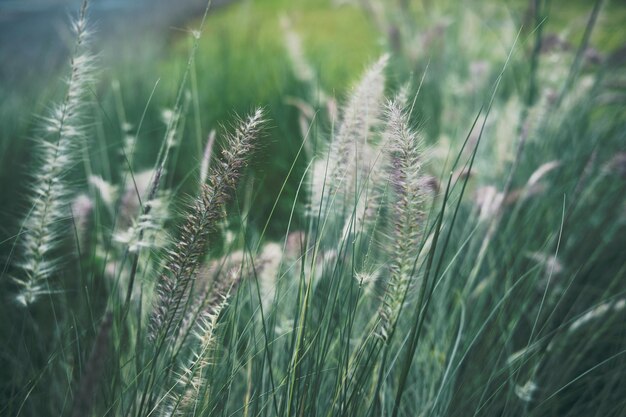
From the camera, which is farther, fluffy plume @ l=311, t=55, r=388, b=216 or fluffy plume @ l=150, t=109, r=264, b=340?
fluffy plume @ l=311, t=55, r=388, b=216

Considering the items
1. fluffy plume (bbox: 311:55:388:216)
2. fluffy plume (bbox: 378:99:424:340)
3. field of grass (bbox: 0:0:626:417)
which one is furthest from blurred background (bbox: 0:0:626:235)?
fluffy plume (bbox: 378:99:424:340)

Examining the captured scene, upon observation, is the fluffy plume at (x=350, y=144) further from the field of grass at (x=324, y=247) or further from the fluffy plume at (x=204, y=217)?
the fluffy plume at (x=204, y=217)

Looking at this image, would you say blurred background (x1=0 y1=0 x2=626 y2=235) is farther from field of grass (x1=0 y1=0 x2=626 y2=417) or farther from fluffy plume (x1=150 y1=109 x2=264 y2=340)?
fluffy plume (x1=150 y1=109 x2=264 y2=340)

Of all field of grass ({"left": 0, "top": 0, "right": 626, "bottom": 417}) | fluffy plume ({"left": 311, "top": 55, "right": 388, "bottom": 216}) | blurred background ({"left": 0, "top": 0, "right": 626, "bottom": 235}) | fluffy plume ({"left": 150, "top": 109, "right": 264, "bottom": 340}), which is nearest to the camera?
fluffy plume ({"left": 150, "top": 109, "right": 264, "bottom": 340})

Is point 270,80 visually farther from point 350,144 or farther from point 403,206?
point 403,206

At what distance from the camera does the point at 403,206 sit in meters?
1.03

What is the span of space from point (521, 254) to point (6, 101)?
243 cm

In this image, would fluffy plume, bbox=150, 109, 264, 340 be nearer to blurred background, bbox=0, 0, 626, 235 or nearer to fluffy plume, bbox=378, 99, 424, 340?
fluffy plume, bbox=378, 99, 424, 340

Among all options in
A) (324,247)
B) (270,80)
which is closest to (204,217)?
(324,247)

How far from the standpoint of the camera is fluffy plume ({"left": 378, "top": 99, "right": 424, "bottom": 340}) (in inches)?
38.1

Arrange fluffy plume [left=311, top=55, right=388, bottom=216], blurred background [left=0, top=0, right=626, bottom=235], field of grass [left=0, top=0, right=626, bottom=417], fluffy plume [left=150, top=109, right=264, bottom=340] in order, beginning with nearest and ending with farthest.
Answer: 1. fluffy plume [left=150, top=109, right=264, bottom=340]
2. field of grass [left=0, top=0, right=626, bottom=417]
3. fluffy plume [left=311, top=55, right=388, bottom=216]
4. blurred background [left=0, top=0, right=626, bottom=235]

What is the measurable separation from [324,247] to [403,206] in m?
0.38

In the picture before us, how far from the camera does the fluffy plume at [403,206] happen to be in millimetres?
967

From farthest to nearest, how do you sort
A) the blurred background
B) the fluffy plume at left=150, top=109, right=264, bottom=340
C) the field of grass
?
the blurred background < the field of grass < the fluffy plume at left=150, top=109, right=264, bottom=340
